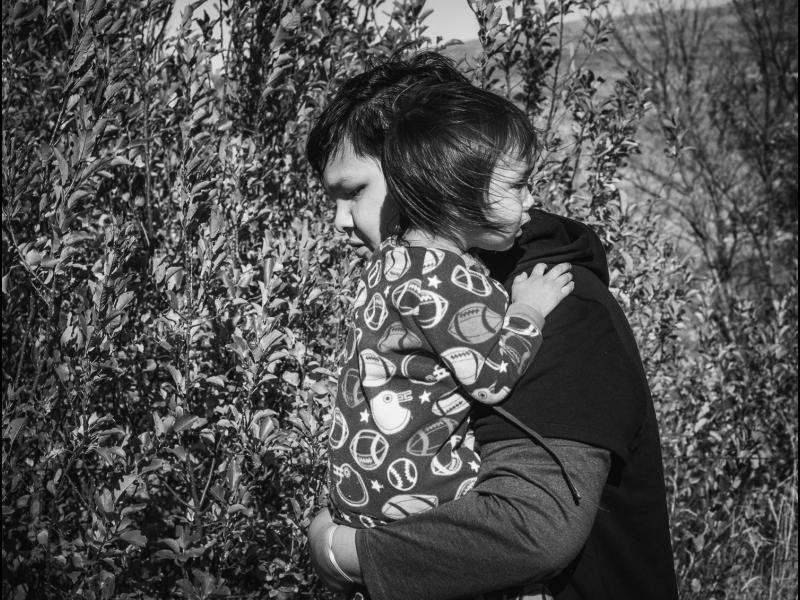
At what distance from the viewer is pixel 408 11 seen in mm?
3129

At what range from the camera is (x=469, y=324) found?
4.22 ft

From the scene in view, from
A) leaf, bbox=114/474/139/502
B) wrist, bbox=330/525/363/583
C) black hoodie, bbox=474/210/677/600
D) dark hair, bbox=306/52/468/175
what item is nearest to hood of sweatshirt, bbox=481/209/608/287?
black hoodie, bbox=474/210/677/600

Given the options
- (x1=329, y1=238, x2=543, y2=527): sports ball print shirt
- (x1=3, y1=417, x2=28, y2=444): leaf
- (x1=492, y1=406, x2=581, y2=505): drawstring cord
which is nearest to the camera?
(x1=492, y1=406, x2=581, y2=505): drawstring cord

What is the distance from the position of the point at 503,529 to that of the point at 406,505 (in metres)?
0.23

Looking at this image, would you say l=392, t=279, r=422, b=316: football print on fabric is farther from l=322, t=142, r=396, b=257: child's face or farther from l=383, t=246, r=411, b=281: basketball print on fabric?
l=322, t=142, r=396, b=257: child's face

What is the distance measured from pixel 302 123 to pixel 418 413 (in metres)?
2.11

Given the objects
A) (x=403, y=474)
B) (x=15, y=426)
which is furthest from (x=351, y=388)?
(x=15, y=426)

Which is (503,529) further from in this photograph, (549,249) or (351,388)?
(549,249)

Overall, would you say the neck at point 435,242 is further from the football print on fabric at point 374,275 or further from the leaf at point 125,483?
the leaf at point 125,483

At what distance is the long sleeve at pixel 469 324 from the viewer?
1233mm

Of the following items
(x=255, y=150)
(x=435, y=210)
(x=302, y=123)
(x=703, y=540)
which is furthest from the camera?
(x=703, y=540)

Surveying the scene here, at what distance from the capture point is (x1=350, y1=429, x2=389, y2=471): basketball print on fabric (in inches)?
51.9

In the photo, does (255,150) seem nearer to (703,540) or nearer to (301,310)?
(301,310)

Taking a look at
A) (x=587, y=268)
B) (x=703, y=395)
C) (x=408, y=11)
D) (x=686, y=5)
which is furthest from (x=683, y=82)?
(x=587, y=268)
